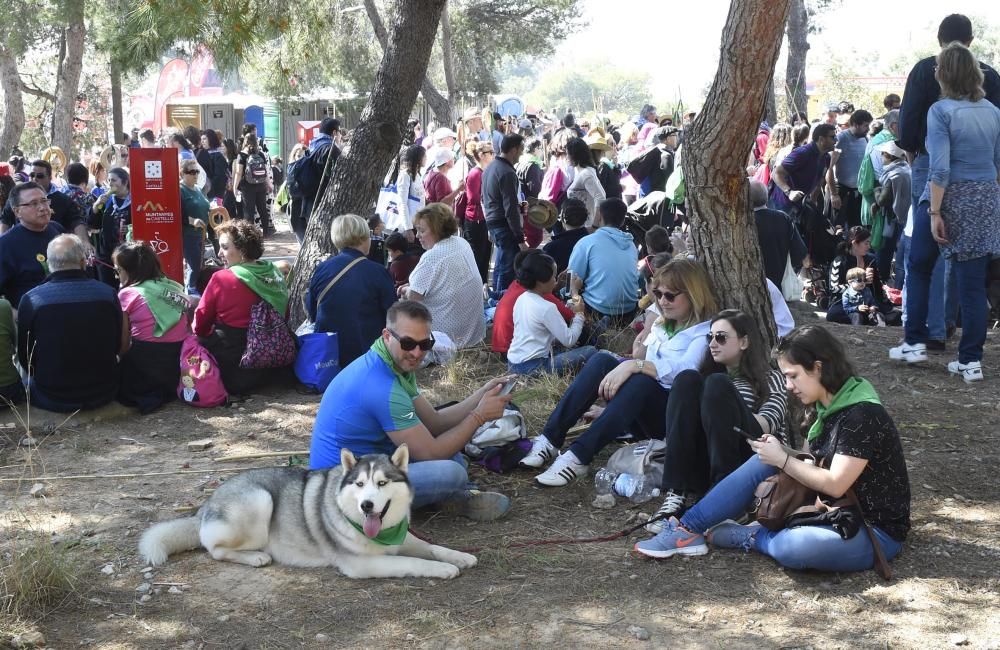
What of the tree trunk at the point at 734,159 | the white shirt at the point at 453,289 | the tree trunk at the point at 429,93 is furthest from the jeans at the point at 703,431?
the tree trunk at the point at 429,93

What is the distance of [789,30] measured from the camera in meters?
24.6

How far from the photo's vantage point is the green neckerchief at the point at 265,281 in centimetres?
726

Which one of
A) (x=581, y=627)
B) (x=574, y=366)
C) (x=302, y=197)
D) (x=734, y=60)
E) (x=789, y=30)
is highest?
(x=789, y=30)

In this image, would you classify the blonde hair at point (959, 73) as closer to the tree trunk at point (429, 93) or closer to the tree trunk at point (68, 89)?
the tree trunk at point (429, 93)

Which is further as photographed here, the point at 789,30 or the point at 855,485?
the point at 789,30

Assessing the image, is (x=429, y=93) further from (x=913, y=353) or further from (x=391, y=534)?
(x=391, y=534)

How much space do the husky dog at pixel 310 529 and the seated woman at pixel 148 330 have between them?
2.80m

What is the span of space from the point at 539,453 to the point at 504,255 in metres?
4.90

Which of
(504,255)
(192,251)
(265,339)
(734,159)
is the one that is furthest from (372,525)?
(192,251)

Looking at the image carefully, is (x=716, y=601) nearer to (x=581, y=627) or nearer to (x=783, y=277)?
(x=581, y=627)

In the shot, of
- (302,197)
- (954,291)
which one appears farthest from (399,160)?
(954,291)

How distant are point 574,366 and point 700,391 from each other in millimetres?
2336

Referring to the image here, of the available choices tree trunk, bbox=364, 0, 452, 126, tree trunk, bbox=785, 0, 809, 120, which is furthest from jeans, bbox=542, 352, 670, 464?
tree trunk, bbox=364, 0, 452, 126

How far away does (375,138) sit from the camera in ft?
29.2
